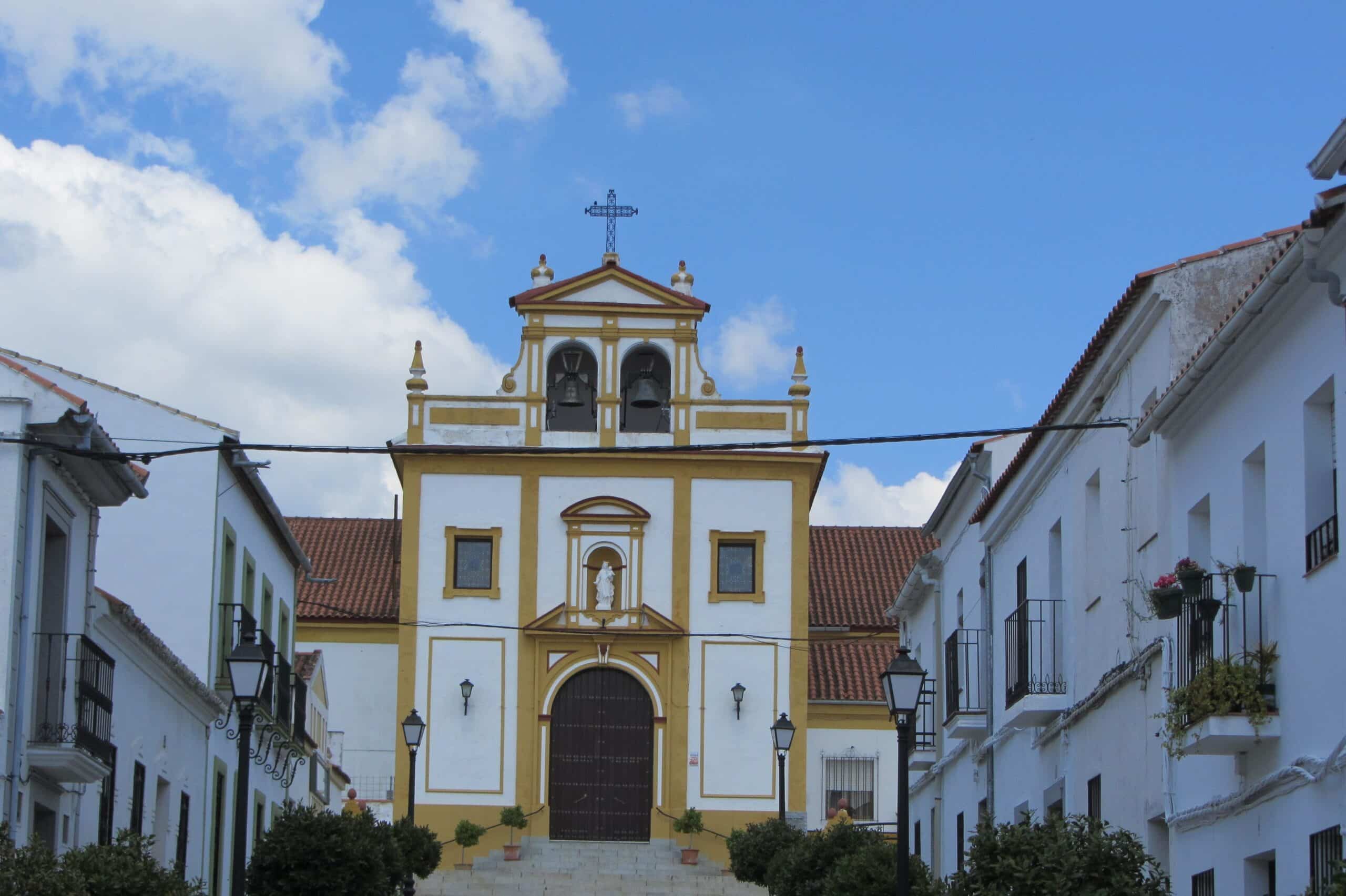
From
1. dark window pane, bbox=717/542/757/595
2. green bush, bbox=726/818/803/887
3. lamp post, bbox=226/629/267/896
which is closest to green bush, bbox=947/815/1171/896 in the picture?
lamp post, bbox=226/629/267/896

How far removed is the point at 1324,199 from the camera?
11.2 m

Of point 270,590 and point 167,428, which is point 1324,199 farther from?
point 270,590

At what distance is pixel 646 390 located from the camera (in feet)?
139

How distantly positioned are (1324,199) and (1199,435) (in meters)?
4.17

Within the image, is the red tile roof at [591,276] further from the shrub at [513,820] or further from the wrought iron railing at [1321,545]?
the wrought iron railing at [1321,545]

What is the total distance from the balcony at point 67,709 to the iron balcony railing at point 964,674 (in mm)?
9752

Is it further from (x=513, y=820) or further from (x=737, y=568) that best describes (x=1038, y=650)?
(x=737, y=568)

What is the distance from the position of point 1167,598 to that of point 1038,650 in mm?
7386

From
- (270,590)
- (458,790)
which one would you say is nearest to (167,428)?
(270,590)

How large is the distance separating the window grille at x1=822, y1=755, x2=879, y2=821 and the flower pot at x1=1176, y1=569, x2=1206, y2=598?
34.1 meters

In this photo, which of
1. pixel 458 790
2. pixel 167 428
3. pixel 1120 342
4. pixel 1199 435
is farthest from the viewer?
pixel 458 790

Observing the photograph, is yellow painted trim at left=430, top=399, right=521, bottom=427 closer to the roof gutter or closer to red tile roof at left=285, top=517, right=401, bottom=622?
red tile roof at left=285, top=517, right=401, bottom=622

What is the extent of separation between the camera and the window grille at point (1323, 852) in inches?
463

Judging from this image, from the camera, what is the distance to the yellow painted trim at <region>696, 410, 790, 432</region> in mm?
42188
